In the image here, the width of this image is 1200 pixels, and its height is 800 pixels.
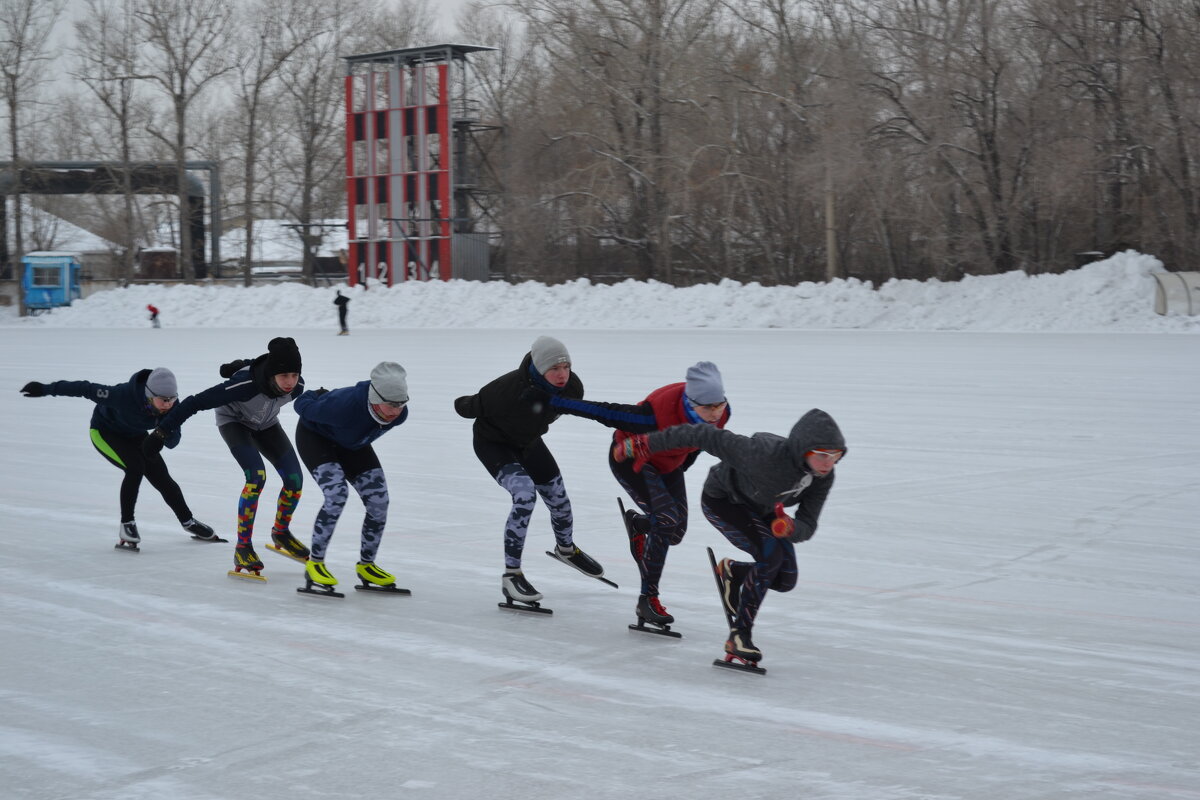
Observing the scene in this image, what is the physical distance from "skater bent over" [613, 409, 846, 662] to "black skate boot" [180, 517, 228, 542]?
12.3 ft

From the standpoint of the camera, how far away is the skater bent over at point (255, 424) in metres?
6.89

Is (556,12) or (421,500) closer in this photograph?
(421,500)

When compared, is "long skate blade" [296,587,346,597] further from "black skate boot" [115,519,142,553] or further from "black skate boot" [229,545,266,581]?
"black skate boot" [115,519,142,553]

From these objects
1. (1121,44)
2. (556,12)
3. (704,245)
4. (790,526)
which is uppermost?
(556,12)

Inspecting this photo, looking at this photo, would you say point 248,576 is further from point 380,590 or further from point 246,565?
point 380,590

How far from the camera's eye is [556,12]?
1528 inches

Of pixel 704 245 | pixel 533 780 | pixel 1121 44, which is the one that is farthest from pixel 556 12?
pixel 533 780

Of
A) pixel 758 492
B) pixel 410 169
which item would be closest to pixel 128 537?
pixel 758 492

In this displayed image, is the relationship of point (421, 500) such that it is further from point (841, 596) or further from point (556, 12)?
point (556, 12)

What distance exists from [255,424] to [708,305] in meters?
24.8

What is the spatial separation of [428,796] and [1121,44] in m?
30.5

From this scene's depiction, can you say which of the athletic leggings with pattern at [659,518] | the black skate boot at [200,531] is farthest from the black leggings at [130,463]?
the athletic leggings with pattern at [659,518]

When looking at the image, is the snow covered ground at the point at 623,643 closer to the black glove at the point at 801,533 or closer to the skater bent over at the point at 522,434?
the skater bent over at the point at 522,434

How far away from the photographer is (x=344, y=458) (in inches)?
269
